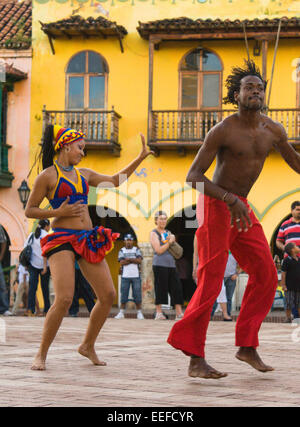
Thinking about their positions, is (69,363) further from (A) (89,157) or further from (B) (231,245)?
→ (A) (89,157)

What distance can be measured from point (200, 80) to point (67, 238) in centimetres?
1628

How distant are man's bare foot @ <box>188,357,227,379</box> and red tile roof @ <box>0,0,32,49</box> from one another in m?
18.3

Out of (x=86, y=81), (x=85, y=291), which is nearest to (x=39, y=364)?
(x=85, y=291)

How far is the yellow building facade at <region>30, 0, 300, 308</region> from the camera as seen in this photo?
2169 cm

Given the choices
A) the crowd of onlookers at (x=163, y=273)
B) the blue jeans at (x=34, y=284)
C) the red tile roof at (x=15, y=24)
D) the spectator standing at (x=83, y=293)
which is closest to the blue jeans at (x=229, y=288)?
the crowd of onlookers at (x=163, y=273)

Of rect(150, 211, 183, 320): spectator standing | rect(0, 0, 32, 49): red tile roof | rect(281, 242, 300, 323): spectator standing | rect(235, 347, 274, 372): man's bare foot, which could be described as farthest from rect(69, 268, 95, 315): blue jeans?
rect(0, 0, 32, 49): red tile roof

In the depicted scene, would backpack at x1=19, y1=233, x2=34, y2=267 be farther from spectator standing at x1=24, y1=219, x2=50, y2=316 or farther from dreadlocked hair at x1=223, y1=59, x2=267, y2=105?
dreadlocked hair at x1=223, y1=59, x2=267, y2=105

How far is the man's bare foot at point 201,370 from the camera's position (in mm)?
5637

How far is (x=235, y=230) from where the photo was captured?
5.96 m

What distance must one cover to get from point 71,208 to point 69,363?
1261mm

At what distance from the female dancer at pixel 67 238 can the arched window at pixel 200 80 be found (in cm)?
1568

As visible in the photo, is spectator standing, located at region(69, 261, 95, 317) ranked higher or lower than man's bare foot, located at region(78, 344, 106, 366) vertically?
lower

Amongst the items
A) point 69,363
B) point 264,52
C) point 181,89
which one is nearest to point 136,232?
point 181,89

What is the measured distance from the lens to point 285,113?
21.7 m
